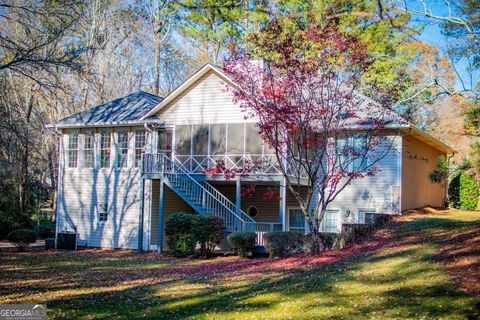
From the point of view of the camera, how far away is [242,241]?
18047 millimetres

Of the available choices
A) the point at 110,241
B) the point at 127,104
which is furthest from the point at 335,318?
the point at 127,104

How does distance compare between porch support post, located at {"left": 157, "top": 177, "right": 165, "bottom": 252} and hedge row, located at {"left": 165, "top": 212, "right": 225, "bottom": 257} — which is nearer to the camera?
hedge row, located at {"left": 165, "top": 212, "right": 225, "bottom": 257}

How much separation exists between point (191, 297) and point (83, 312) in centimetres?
209

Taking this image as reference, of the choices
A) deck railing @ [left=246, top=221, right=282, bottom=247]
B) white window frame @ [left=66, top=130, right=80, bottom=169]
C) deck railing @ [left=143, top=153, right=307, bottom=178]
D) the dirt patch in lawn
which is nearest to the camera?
the dirt patch in lawn

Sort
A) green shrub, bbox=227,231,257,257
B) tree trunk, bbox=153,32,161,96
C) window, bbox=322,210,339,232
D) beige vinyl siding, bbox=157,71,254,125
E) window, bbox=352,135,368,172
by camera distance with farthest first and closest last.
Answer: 1. tree trunk, bbox=153,32,161,96
2. window, bbox=322,210,339,232
3. beige vinyl siding, bbox=157,71,254,125
4. green shrub, bbox=227,231,257,257
5. window, bbox=352,135,368,172

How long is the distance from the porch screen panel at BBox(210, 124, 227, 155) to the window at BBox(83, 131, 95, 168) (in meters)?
6.32

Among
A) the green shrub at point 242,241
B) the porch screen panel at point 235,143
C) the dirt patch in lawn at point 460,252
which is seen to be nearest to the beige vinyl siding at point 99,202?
the porch screen panel at point 235,143

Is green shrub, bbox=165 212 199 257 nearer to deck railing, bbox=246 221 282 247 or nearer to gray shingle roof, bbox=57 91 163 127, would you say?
deck railing, bbox=246 221 282 247

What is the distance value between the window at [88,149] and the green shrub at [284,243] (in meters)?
11.2

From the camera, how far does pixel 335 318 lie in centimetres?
791

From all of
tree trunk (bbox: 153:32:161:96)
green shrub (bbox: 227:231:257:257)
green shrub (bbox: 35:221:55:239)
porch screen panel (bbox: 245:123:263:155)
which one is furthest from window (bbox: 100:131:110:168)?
tree trunk (bbox: 153:32:161:96)

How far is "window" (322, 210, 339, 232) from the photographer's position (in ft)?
72.9

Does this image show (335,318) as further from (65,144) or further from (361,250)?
(65,144)

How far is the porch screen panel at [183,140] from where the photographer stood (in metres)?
22.5
